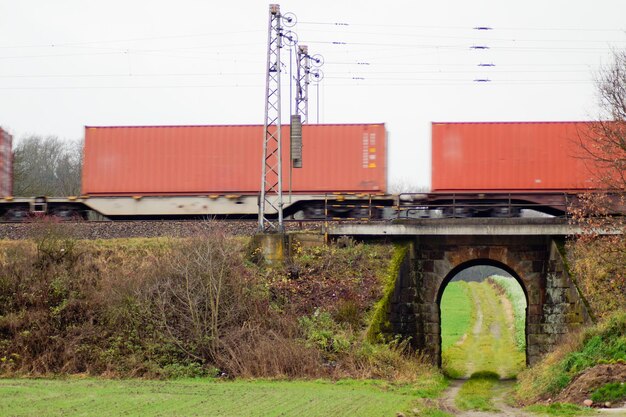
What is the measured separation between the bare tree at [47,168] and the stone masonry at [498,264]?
3246cm

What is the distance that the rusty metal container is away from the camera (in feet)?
123

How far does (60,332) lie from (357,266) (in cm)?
1001

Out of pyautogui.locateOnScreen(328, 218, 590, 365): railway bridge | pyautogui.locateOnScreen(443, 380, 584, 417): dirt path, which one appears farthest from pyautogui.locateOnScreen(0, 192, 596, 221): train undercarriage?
pyautogui.locateOnScreen(443, 380, 584, 417): dirt path

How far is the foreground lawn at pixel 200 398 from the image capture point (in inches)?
681

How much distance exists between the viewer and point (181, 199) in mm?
35969

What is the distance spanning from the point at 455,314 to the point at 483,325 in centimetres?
466

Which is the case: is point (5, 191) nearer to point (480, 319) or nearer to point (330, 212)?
point (330, 212)

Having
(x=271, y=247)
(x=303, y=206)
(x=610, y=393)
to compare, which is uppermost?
(x=303, y=206)

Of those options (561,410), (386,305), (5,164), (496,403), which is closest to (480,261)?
(386,305)

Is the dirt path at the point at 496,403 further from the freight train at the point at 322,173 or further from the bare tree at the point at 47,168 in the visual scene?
the bare tree at the point at 47,168

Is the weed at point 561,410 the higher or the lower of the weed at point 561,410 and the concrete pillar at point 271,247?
the lower

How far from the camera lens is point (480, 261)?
106ft

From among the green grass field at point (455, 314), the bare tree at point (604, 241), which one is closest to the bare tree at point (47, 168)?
the green grass field at point (455, 314)

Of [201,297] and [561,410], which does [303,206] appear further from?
[561,410]
